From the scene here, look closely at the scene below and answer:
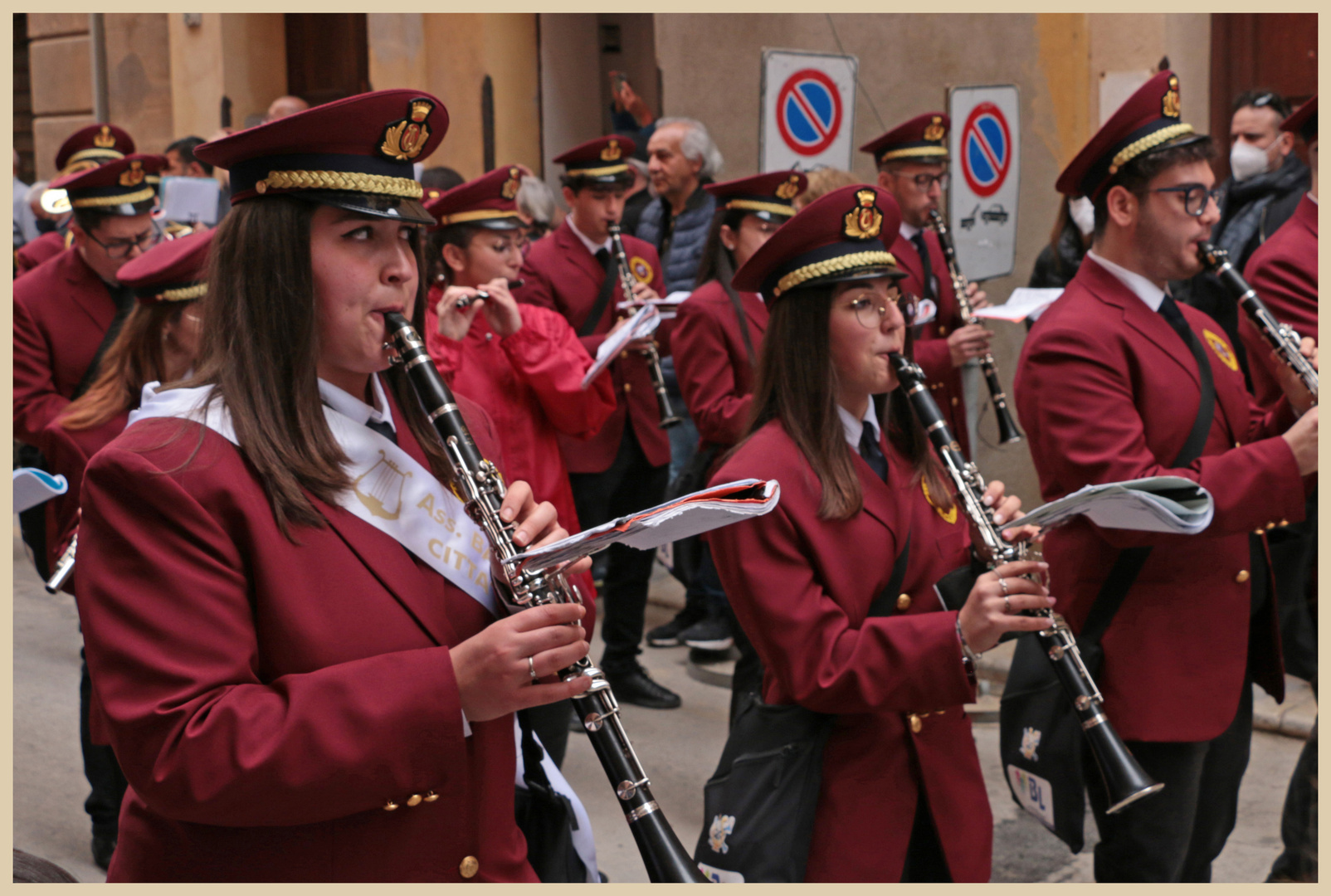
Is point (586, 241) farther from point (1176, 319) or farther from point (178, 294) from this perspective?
point (1176, 319)

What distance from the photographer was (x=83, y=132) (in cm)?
839

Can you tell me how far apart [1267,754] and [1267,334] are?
97.4 inches

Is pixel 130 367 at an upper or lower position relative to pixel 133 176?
lower

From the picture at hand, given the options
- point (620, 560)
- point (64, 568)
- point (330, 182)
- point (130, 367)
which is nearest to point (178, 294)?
point (130, 367)

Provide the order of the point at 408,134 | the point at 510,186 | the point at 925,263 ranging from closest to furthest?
the point at 408,134
the point at 510,186
the point at 925,263

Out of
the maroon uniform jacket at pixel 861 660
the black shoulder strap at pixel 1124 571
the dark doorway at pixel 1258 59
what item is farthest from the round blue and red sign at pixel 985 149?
the maroon uniform jacket at pixel 861 660

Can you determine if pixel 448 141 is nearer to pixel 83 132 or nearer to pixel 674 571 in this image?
pixel 83 132

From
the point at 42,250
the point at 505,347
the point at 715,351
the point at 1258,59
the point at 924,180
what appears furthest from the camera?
the point at 1258,59

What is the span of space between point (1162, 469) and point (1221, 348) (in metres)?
0.57

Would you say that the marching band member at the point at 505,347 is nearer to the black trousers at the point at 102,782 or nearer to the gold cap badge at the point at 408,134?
the black trousers at the point at 102,782

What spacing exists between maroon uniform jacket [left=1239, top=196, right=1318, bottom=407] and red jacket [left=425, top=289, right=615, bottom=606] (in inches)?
87.3

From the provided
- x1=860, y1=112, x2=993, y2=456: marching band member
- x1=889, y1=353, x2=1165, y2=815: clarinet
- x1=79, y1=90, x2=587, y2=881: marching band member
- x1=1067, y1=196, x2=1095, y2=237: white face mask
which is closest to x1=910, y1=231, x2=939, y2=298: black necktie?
x1=860, y1=112, x2=993, y2=456: marching band member

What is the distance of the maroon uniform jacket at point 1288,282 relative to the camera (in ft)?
13.2

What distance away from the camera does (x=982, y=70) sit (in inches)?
288
